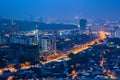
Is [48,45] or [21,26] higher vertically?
[21,26]

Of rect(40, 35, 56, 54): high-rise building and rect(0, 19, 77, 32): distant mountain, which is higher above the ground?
rect(0, 19, 77, 32): distant mountain

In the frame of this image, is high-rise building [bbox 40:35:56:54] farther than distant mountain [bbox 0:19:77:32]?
No

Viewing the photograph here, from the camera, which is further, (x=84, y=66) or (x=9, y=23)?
(x=9, y=23)

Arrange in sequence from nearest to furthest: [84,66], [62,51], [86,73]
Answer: [86,73], [84,66], [62,51]

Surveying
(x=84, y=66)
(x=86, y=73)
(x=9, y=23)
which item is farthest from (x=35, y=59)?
(x=9, y=23)

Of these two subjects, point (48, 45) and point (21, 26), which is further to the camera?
point (21, 26)

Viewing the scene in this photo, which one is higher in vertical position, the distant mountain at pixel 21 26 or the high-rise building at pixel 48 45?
the distant mountain at pixel 21 26

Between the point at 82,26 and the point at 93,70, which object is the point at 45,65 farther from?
the point at 82,26

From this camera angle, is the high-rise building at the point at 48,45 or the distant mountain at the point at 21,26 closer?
the high-rise building at the point at 48,45

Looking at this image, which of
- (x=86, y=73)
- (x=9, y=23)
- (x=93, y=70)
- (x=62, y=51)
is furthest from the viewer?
(x=9, y=23)
